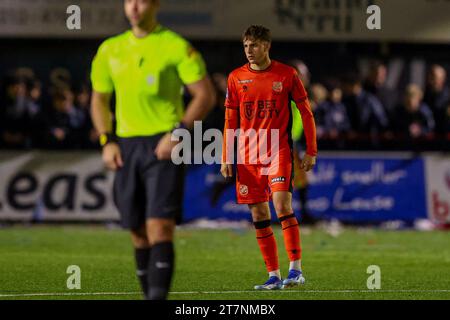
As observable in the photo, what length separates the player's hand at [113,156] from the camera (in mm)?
7840

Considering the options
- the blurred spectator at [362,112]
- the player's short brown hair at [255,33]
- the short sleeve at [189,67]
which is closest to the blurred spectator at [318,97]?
the blurred spectator at [362,112]

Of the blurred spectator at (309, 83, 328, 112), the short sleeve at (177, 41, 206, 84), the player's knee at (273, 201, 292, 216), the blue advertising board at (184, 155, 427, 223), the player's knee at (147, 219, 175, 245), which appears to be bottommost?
the blue advertising board at (184, 155, 427, 223)

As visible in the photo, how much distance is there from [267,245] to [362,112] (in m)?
9.81

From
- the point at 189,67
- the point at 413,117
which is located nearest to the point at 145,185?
the point at 189,67

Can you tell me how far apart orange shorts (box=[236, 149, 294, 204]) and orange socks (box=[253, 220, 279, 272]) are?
8.2 inches

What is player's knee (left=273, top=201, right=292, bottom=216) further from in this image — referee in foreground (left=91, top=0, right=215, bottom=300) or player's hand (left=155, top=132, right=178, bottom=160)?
player's hand (left=155, top=132, right=178, bottom=160)

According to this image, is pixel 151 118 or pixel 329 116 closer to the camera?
pixel 151 118

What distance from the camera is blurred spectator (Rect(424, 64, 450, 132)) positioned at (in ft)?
64.6

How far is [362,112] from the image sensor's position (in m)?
19.6

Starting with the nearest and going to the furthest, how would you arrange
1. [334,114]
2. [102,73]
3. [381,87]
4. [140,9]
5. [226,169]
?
1. [140,9]
2. [102,73]
3. [226,169]
4. [334,114]
5. [381,87]

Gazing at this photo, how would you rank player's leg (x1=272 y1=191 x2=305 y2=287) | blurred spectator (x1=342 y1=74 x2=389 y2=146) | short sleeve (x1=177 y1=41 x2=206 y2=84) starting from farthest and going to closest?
blurred spectator (x1=342 y1=74 x2=389 y2=146)
player's leg (x1=272 y1=191 x2=305 y2=287)
short sleeve (x1=177 y1=41 x2=206 y2=84)

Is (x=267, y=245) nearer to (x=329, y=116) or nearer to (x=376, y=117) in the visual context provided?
(x=329, y=116)

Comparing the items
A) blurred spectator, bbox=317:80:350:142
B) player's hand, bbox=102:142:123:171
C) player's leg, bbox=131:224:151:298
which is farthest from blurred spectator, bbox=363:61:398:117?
player's hand, bbox=102:142:123:171

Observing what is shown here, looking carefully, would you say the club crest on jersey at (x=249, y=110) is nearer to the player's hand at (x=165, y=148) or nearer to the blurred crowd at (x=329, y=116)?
the player's hand at (x=165, y=148)
